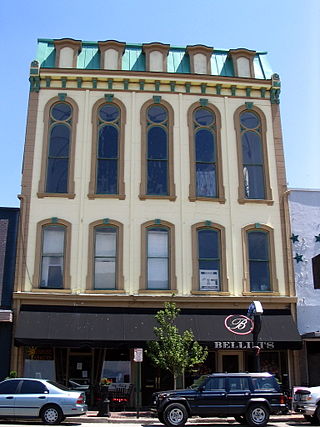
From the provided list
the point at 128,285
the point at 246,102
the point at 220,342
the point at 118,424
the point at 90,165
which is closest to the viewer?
the point at 118,424

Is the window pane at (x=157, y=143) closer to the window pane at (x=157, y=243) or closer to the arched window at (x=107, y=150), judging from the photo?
the arched window at (x=107, y=150)

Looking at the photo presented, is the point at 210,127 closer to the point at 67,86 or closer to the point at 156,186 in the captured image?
the point at 156,186

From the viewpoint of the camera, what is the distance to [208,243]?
76.4 ft

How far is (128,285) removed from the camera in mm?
22172

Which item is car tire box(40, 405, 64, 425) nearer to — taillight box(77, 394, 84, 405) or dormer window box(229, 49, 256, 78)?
taillight box(77, 394, 84, 405)

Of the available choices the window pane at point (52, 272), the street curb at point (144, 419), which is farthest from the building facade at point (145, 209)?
the street curb at point (144, 419)

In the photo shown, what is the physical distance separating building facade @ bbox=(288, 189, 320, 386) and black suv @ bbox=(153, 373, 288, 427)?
5.46 metres

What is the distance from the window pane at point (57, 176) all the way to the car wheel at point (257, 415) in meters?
12.3

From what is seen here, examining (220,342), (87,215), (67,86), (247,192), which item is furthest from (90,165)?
(220,342)

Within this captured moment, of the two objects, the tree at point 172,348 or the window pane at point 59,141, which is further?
the window pane at point 59,141

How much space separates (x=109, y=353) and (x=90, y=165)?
819cm

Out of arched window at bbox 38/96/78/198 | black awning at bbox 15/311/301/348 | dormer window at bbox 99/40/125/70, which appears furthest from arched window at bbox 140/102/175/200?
black awning at bbox 15/311/301/348

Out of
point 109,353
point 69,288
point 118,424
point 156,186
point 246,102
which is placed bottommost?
point 118,424

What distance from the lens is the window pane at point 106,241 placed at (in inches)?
893
